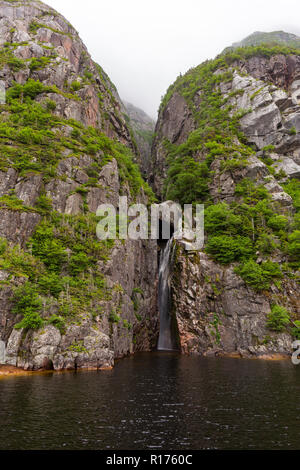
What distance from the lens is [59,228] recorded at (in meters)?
41.0

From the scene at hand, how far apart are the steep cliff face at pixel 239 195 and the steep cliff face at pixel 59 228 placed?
11.0m

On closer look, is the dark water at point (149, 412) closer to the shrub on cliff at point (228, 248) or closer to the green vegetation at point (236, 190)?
the shrub on cliff at point (228, 248)

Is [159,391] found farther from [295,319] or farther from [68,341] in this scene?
[295,319]

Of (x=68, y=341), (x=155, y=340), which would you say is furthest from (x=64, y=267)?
(x=155, y=340)

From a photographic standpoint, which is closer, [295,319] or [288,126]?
[295,319]

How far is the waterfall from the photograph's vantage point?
176 feet

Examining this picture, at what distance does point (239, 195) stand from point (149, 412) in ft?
171

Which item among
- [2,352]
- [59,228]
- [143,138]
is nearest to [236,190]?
[59,228]

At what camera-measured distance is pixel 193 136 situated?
7625 cm

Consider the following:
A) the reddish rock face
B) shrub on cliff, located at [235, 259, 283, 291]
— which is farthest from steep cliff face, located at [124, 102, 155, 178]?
shrub on cliff, located at [235, 259, 283, 291]

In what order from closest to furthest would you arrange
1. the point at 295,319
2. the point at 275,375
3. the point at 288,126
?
the point at 275,375
the point at 295,319
the point at 288,126

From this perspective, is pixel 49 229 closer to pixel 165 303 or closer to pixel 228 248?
pixel 165 303

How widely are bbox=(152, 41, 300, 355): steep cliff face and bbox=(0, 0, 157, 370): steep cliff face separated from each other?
1098 centimetres
